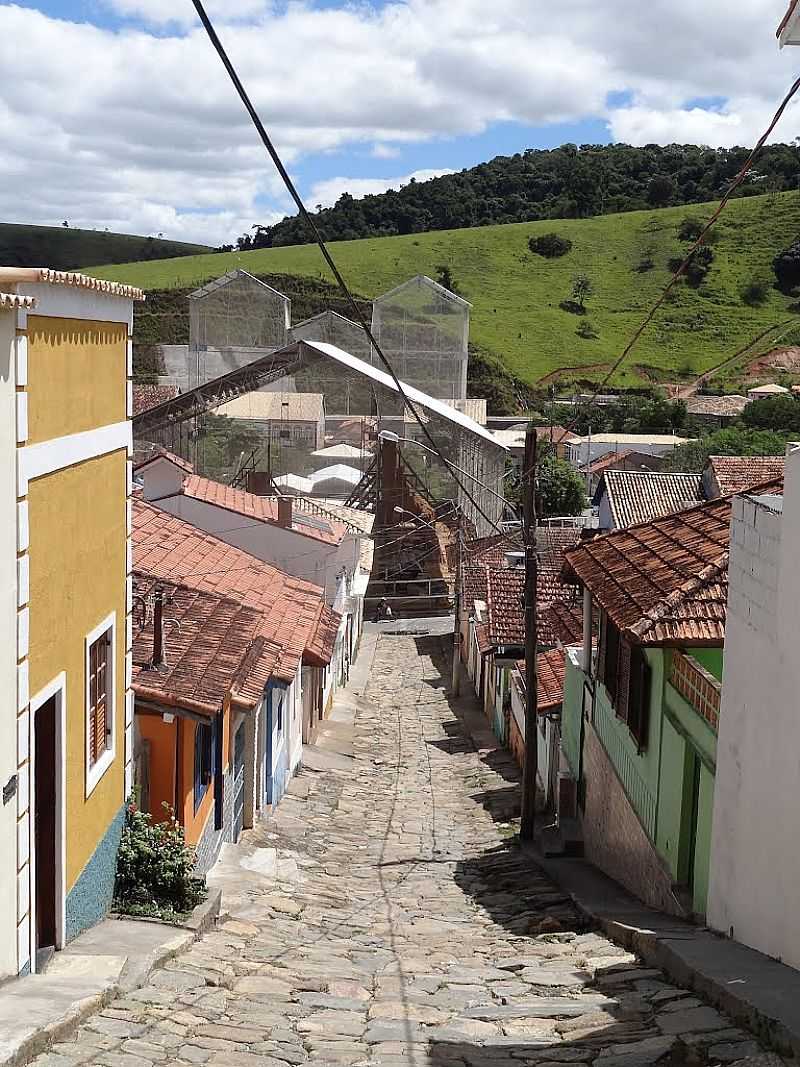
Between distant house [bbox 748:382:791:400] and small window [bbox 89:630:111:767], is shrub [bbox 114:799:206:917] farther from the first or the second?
distant house [bbox 748:382:791:400]

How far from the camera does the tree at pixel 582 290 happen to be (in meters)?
108

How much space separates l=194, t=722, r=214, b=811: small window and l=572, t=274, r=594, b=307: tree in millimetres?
99123

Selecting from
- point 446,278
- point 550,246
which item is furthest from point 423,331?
point 550,246

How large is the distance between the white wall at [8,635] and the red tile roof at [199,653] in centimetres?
379

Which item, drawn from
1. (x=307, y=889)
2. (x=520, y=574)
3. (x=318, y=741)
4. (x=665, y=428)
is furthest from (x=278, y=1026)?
(x=665, y=428)

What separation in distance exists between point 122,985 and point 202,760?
5.20 metres

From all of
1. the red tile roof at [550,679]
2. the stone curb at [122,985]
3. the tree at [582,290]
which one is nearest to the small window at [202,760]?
the stone curb at [122,985]

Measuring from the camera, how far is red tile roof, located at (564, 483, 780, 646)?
384 inches

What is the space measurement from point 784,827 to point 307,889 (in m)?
6.75

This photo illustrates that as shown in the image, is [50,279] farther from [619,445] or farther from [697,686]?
[619,445]

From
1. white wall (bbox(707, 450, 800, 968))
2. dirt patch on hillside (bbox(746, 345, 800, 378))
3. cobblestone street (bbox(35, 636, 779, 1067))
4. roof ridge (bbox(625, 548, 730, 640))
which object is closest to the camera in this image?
cobblestone street (bbox(35, 636, 779, 1067))

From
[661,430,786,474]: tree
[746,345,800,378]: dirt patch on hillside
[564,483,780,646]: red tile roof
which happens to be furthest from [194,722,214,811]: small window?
[746,345,800,378]: dirt patch on hillside

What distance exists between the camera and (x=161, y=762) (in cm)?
1108

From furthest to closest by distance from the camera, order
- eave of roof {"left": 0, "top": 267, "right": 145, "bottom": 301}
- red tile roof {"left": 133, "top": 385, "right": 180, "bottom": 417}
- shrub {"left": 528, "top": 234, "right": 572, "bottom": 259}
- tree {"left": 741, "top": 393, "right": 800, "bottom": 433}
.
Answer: shrub {"left": 528, "top": 234, "right": 572, "bottom": 259}, tree {"left": 741, "top": 393, "right": 800, "bottom": 433}, red tile roof {"left": 133, "top": 385, "right": 180, "bottom": 417}, eave of roof {"left": 0, "top": 267, "right": 145, "bottom": 301}
